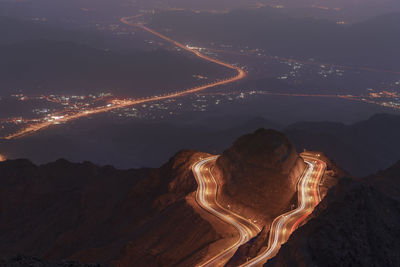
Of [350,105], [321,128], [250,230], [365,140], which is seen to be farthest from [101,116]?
[250,230]

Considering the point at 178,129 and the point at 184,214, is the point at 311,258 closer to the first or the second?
the point at 184,214

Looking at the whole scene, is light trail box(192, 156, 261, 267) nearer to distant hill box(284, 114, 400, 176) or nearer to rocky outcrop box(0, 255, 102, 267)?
rocky outcrop box(0, 255, 102, 267)

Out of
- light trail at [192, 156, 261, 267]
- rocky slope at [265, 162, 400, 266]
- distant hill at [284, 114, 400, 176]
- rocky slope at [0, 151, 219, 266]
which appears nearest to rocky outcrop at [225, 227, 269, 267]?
light trail at [192, 156, 261, 267]

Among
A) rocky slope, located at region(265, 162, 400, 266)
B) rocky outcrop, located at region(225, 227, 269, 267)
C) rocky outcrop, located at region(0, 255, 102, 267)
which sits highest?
rocky outcrop, located at region(0, 255, 102, 267)

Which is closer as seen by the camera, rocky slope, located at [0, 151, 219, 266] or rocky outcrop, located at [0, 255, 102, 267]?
rocky outcrop, located at [0, 255, 102, 267]

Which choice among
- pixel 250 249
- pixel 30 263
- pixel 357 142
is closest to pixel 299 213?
pixel 250 249

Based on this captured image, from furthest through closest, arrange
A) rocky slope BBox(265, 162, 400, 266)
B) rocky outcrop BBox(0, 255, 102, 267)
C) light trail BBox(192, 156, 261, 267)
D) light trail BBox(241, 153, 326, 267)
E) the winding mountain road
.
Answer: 1. light trail BBox(192, 156, 261, 267)
2. the winding mountain road
3. light trail BBox(241, 153, 326, 267)
4. rocky slope BBox(265, 162, 400, 266)
5. rocky outcrop BBox(0, 255, 102, 267)

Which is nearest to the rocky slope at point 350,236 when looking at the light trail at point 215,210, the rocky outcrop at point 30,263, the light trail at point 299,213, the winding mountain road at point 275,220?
the light trail at point 299,213

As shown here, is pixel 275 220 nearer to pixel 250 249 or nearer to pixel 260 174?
pixel 250 249
